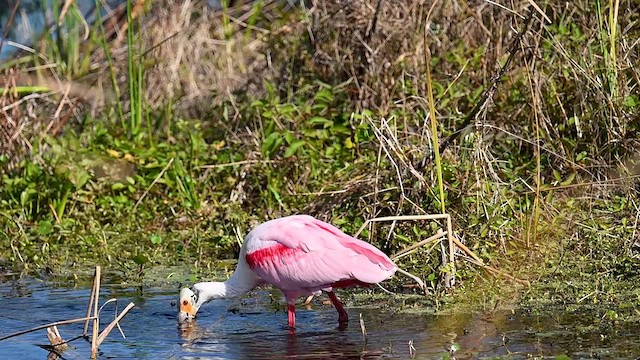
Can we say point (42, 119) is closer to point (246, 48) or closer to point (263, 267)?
point (246, 48)

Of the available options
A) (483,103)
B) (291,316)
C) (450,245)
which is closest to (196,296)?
(291,316)

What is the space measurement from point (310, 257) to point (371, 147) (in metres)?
2.07

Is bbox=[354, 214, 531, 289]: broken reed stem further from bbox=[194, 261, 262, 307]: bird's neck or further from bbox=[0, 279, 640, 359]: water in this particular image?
bbox=[194, 261, 262, 307]: bird's neck

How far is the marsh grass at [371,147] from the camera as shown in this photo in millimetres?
6367

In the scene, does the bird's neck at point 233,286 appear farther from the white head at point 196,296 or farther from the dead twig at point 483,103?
the dead twig at point 483,103

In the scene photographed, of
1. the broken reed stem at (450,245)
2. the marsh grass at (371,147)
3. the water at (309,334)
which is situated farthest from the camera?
the marsh grass at (371,147)

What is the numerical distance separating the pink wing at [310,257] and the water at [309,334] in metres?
0.21

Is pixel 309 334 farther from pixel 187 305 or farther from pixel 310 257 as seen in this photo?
pixel 187 305

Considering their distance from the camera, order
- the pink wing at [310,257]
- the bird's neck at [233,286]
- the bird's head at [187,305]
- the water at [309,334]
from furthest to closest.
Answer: the bird's neck at [233,286]
the bird's head at [187,305]
the pink wing at [310,257]
the water at [309,334]

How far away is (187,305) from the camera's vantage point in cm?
589

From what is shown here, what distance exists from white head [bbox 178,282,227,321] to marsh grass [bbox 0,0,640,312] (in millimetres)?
1019

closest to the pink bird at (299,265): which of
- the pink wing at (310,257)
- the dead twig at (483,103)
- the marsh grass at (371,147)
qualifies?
the pink wing at (310,257)

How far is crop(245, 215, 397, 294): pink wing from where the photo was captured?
5574 mm

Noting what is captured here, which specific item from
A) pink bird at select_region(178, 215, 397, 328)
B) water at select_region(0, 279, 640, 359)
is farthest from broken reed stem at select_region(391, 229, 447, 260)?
water at select_region(0, 279, 640, 359)
